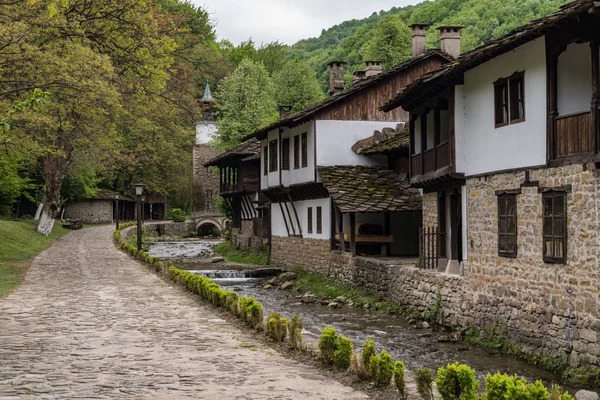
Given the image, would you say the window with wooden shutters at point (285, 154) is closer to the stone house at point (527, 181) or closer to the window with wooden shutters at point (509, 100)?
the stone house at point (527, 181)

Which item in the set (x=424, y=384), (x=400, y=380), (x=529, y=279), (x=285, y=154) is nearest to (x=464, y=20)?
(x=285, y=154)

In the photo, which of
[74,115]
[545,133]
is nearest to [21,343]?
[545,133]

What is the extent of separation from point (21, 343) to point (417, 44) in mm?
18860

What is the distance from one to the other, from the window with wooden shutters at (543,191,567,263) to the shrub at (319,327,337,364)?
14.6ft

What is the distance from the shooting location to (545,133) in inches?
533

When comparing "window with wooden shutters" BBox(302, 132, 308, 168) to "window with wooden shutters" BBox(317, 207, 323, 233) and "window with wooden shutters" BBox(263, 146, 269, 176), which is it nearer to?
"window with wooden shutters" BBox(317, 207, 323, 233)

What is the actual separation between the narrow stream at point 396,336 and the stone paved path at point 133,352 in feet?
7.66

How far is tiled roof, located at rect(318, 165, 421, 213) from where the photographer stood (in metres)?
24.6

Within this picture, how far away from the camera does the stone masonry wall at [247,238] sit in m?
39.2

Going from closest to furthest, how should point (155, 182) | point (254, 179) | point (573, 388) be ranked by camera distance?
point (573, 388) < point (254, 179) < point (155, 182)

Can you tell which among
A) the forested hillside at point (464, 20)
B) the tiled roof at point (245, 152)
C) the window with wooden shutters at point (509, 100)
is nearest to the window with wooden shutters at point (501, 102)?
the window with wooden shutters at point (509, 100)

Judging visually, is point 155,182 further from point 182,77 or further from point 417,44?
point 417,44

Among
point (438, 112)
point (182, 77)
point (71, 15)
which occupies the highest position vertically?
point (182, 77)

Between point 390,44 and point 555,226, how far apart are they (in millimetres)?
55580
